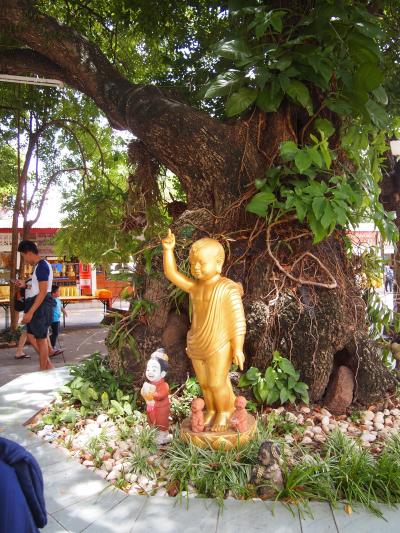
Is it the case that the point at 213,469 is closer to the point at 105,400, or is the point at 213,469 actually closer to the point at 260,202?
the point at 105,400

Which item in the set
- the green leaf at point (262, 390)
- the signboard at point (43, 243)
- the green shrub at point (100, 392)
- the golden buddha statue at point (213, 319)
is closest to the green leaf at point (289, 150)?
the golden buddha statue at point (213, 319)

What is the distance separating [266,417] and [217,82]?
2.81 meters

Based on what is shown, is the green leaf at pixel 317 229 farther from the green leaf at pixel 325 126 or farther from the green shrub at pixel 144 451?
the green shrub at pixel 144 451

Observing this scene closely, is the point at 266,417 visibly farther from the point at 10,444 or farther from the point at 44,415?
the point at 10,444

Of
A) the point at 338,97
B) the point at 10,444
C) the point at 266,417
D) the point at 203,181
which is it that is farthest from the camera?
the point at 203,181

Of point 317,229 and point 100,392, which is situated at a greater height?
point 317,229

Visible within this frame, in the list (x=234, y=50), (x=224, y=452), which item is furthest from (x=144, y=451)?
(x=234, y=50)

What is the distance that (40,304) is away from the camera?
5.90 m

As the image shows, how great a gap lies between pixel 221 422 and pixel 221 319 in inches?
28.5

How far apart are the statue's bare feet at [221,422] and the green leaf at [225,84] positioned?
2.54 meters

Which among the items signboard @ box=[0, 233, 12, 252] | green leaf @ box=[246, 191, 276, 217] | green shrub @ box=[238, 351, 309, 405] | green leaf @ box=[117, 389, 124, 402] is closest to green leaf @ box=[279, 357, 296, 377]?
green shrub @ box=[238, 351, 309, 405]

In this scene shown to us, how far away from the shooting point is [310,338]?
3.91 meters

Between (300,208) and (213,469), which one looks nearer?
(213,469)

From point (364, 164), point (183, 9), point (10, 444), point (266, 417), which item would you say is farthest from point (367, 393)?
point (183, 9)
